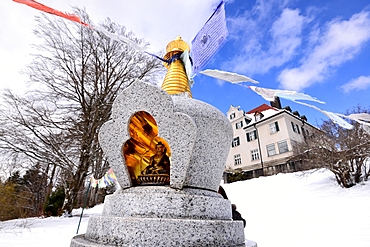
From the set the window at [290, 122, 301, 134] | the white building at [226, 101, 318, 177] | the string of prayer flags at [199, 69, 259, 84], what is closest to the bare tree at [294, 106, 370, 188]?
the white building at [226, 101, 318, 177]

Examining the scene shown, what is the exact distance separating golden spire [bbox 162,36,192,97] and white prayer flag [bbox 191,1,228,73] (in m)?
0.19

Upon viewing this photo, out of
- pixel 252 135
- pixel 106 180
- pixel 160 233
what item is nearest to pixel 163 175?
pixel 160 233

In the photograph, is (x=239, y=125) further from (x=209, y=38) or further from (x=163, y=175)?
(x=163, y=175)

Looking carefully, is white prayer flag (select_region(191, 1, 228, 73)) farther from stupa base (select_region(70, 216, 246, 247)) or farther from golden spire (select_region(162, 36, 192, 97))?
stupa base (select_region(70, 216, 246, 247))

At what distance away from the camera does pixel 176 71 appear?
315 cm

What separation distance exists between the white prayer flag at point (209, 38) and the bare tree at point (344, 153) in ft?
29.9

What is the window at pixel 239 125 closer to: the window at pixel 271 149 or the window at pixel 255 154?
the window at pixel 255 154

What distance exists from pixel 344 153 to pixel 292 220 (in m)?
4.70

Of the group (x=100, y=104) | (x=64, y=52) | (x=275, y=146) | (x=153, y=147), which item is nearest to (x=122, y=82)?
(x=100, y=104)

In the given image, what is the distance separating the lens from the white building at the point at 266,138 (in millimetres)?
20297

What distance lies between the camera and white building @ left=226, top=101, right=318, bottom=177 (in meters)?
20.3

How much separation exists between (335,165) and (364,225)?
4.79 meters

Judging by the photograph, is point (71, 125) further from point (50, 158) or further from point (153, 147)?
point (153, 147)

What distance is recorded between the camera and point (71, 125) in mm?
10375
